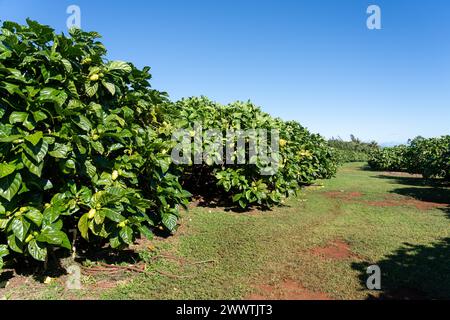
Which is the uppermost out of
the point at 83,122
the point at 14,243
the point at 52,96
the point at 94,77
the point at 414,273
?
the point at 94,77

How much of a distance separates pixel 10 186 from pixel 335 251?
4519 millimetres

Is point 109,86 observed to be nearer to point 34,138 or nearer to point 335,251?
point 34,138

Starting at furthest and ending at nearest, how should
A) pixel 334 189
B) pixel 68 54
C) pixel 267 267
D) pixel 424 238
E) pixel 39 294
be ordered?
pixel 334 189, pixel 424 238, pixel 267 267, pixel 68 54, pixel 39 294

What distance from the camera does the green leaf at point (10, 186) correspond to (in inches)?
118

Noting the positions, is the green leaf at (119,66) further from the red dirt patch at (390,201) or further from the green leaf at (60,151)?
the red dirt patch at (390,201)

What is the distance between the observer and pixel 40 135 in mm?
3072

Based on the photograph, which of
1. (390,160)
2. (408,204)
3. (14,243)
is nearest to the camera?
(14,243)

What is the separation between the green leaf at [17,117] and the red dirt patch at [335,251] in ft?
14.1

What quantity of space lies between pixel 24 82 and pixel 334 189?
11.1m

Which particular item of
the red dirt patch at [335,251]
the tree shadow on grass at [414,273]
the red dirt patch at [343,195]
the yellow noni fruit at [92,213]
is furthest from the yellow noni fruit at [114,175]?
the red dirt patch at [343,195]

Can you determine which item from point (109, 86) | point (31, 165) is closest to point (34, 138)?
point (31, 165)

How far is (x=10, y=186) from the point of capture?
302cm
